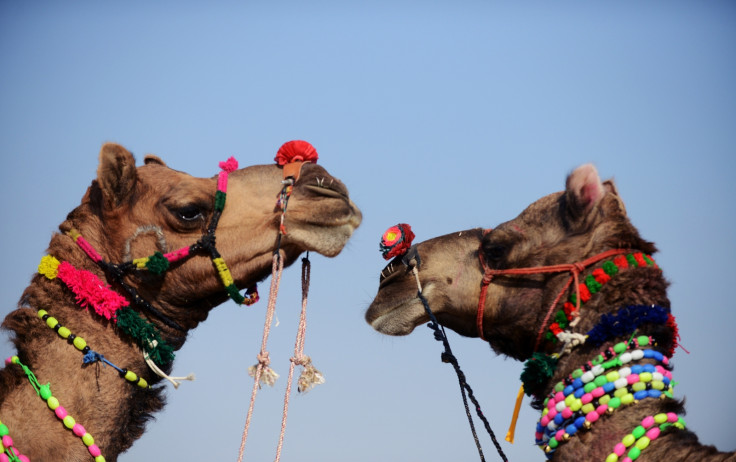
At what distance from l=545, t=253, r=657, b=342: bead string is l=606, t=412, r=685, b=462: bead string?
795mm

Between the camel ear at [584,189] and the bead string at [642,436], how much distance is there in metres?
1.59

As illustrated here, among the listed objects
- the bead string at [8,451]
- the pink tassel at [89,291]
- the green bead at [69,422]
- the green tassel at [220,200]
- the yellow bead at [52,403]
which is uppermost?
the green tassel at [220,200]

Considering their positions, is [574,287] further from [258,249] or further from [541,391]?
[258,249]

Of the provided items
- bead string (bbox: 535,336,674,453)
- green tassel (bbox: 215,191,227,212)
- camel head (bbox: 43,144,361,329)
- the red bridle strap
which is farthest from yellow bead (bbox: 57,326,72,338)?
bead string (bbox: 535,336,674,453)

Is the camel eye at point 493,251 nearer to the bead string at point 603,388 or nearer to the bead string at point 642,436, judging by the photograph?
the bead string at point 603,388

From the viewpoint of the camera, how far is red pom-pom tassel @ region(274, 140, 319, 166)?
637cm

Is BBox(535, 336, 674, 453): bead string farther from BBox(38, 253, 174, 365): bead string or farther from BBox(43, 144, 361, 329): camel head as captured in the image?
BBox(38, 253, 174, 365): bead string

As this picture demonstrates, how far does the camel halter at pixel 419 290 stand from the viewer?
651 centimetres

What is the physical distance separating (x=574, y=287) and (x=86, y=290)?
3244 mm

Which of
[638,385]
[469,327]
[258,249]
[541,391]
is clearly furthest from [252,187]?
[638,385]

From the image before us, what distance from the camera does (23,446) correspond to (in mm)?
5238

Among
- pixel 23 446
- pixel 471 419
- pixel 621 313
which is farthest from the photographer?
pixel 471 419

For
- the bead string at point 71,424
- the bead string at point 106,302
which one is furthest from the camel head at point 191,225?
the bead string at point 71,424

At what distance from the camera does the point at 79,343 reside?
219 inches
